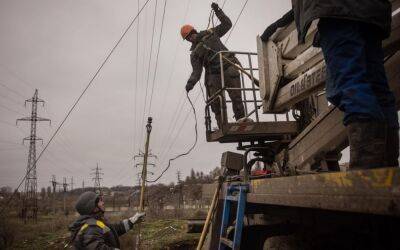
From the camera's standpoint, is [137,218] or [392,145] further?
[137,218]

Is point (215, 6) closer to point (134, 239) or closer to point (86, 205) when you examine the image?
point (86, 205)

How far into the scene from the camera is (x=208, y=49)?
661 cm

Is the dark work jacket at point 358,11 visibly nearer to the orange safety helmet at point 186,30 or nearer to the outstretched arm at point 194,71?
the outstretched arm at point 194,71

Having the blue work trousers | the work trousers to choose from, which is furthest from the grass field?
the blue work trousers

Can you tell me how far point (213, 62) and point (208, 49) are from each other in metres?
0.27

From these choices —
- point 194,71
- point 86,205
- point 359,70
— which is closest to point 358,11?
point 359,70

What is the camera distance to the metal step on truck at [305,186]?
147cm

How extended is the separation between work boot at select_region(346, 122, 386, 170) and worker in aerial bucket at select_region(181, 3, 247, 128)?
4314mm

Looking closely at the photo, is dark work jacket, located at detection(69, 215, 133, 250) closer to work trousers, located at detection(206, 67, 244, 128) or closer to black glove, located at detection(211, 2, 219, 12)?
work trousers, located at detection(206, 67, 244, 128)

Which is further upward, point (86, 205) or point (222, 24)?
point (222, 24)

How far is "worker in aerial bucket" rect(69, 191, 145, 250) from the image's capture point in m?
3.97

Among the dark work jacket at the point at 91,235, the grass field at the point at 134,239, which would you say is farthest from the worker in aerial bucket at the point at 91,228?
the grass field at the point at 134,239

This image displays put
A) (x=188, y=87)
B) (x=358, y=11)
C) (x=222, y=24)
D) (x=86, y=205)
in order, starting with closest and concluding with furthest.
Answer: (x=358, y=11) → (x=86, y=205) → (x=188, y=87) → (x=222, y=24)

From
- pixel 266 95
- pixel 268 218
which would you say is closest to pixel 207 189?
pixel 268 218
